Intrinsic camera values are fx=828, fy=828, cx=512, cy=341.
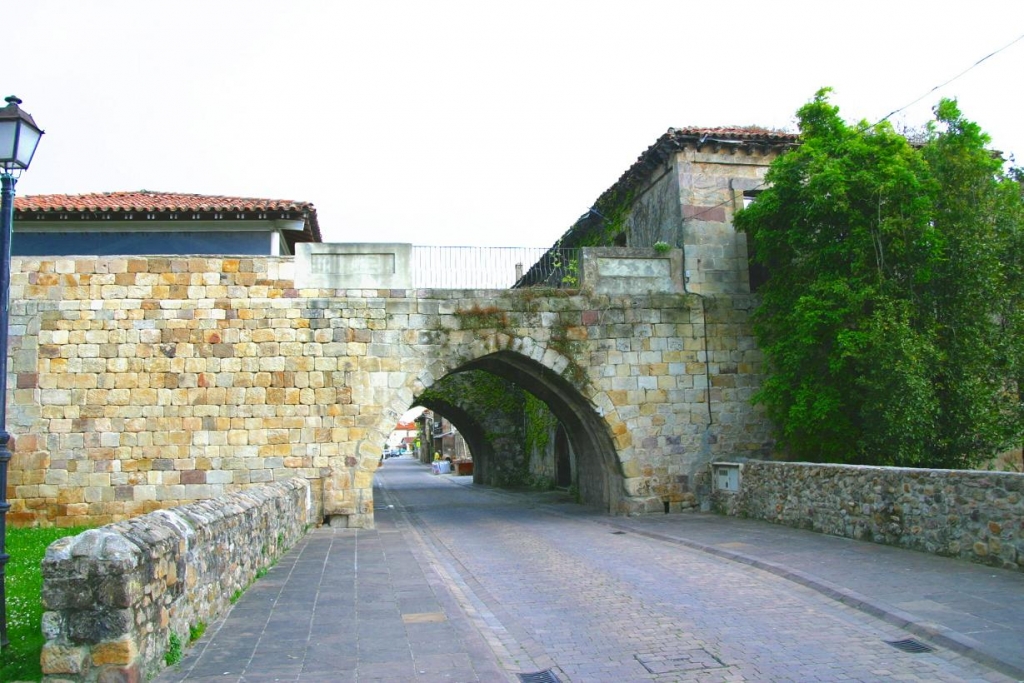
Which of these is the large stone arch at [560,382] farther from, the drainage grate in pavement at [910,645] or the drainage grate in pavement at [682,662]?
the drainage grate in pavement at [682,662]

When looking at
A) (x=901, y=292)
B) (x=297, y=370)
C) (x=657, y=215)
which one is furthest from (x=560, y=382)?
(x=901, y=292)

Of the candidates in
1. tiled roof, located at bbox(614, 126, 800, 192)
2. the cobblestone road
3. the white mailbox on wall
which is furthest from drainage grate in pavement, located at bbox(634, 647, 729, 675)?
tiled roof, located at bbox(614, 126, 800, 192)

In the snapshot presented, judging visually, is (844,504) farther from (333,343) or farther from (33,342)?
(33,342)

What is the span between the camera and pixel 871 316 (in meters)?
13.7

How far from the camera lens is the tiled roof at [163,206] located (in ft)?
48.0

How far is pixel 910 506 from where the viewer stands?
9531mm

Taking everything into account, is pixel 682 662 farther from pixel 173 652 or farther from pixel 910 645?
pixel 173 652

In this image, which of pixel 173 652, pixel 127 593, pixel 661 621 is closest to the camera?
pixel 127 593

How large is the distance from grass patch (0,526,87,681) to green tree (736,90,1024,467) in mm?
11344

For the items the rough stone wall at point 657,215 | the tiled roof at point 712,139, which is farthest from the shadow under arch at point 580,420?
the tiled roof at point 712,139

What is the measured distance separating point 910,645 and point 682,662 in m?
1.71

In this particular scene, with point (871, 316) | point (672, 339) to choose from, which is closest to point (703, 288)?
point (672, 339)

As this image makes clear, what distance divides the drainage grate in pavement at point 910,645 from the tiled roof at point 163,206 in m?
12.1

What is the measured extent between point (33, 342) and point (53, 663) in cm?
1142
